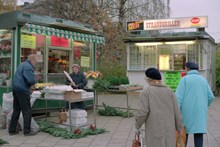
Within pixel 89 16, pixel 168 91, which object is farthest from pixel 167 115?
pixel 89 16

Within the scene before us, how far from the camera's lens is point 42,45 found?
10.0 metres

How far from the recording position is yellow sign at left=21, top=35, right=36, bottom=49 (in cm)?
914

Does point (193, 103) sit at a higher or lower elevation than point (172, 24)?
lower

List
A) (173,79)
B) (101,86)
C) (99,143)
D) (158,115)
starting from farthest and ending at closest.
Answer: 1. (173,79)
2. (101,86)
3. (99,143)
4. (158,115)

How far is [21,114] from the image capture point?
787 cm

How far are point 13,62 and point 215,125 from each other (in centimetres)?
557

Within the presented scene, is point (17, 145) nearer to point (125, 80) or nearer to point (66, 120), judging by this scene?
point (66, 120)

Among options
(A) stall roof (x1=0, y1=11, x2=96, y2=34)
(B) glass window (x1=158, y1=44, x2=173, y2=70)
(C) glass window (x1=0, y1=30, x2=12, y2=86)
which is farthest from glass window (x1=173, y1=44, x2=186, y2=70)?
(C) glass window (x1=0, y1=30, x2=12, y2=86)

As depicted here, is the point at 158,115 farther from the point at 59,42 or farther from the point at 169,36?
the point at 169,36

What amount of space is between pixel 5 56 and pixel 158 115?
644 centimetres

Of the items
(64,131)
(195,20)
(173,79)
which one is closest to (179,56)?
(195,20)

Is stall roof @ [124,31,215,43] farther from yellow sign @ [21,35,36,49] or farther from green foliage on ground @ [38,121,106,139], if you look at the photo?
green foliage on ground @ [38,121,106,139]

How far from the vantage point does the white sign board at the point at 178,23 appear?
15.4 meters

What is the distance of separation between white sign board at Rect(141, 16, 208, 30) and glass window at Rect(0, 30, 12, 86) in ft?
29.8
